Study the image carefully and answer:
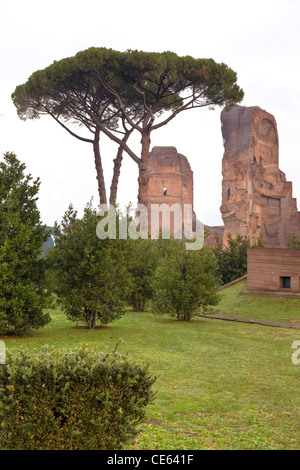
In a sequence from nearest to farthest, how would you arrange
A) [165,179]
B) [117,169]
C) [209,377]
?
[209,377]
[117,169]
[165,179]

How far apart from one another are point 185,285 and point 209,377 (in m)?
7.28

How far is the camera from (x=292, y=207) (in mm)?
52719

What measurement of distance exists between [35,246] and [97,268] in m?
1.66

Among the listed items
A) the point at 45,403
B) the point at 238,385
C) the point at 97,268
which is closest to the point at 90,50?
the point at 97,268

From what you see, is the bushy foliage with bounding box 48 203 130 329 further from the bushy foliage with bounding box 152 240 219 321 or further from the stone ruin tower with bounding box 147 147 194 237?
the stone ruin tower with bounding box 147 147 194 237

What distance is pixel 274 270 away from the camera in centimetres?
2034

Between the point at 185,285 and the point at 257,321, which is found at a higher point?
the point at 185,285

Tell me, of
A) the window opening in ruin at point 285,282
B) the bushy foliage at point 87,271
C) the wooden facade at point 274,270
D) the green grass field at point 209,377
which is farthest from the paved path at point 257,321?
the bushy foliage at point 87,271

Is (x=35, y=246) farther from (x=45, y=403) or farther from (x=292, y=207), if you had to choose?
(x=292, y=207)

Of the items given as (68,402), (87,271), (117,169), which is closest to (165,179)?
(117,169)

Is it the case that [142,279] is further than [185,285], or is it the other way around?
[142,279]
